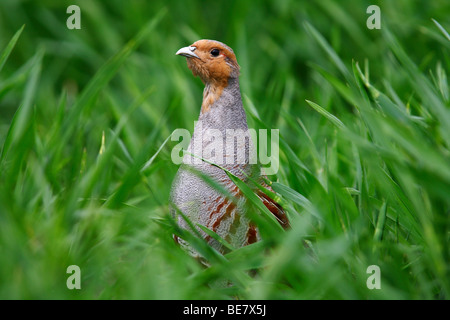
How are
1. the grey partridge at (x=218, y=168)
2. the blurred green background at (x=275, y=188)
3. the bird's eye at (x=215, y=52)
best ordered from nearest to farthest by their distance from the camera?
the blurred green background at (x=275, y=188)
the grey partridge at (x=218, y=168)
the bird's eye at (x=215, y=52)

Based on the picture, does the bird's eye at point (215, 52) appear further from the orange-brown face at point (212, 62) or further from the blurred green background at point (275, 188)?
the blurred green background at point (275, 188)

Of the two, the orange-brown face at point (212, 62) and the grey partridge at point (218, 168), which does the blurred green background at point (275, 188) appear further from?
the orange-brown face at point (212, 62)

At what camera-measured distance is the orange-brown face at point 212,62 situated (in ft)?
4.08

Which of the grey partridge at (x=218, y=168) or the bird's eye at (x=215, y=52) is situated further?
the bird's eye at (x=215, y=52)

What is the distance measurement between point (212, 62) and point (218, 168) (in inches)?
9.6

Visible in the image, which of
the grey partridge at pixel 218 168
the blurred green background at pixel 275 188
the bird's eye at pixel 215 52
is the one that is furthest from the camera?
the bird's eye at pixel 215 52

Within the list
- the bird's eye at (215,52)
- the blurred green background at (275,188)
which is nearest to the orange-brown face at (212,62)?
the bird's eye at (215,52)

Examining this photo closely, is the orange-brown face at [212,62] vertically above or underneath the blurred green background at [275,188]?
above

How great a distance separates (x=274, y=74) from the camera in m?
2.33

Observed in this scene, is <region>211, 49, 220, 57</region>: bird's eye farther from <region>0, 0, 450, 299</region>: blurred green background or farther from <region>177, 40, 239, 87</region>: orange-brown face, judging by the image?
<region>0, 0, 450, 299</region>: blurred green background

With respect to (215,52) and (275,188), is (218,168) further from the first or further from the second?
(215,52)

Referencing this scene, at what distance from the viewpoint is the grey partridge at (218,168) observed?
1.16 m
